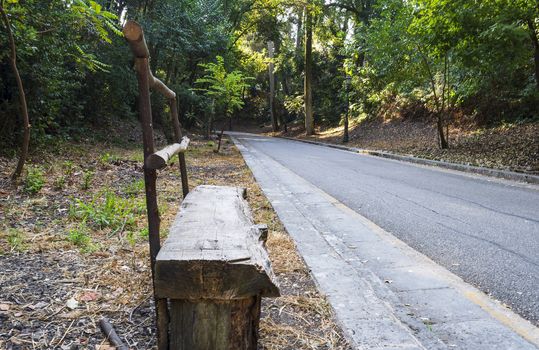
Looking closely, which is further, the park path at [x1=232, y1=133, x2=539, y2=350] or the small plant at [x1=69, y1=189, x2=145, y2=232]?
the small plant at [x1=69, y1=189, x2=145, y2=232]

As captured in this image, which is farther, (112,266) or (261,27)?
(261,27)

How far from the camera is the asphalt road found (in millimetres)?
3438

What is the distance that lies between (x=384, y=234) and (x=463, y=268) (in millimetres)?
1076

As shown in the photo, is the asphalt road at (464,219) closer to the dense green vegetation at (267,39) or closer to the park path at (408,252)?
the park path at (408,252)

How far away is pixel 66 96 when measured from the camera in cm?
1188

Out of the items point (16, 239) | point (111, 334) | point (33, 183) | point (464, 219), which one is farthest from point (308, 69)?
point (111, 334)

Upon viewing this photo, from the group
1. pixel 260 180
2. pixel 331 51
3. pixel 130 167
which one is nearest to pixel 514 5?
pixel 260 180

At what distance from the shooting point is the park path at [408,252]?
7.75ft

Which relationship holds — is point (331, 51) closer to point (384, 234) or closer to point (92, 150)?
point (92, 150)

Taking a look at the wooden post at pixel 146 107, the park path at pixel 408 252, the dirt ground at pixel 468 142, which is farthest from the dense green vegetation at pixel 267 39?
the park path at pixel 408 252

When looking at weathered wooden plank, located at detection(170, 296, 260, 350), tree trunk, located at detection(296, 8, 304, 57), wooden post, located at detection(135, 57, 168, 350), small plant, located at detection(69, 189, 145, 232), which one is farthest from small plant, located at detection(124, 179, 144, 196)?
tree trunk, located at detection(296, 8, 304, 57)

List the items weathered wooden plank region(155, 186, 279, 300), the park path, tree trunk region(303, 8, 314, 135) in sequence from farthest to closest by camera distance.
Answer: tree trunk region(303, 8, 314, 135) → the park path → weathered wooden plank region(155, 186, 279, 300)

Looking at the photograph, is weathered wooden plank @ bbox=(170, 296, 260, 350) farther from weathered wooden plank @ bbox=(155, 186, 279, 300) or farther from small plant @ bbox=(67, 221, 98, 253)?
small plant @ bbox=(67, 221, 98, 253)

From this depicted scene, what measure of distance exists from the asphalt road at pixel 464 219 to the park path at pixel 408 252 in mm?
19
